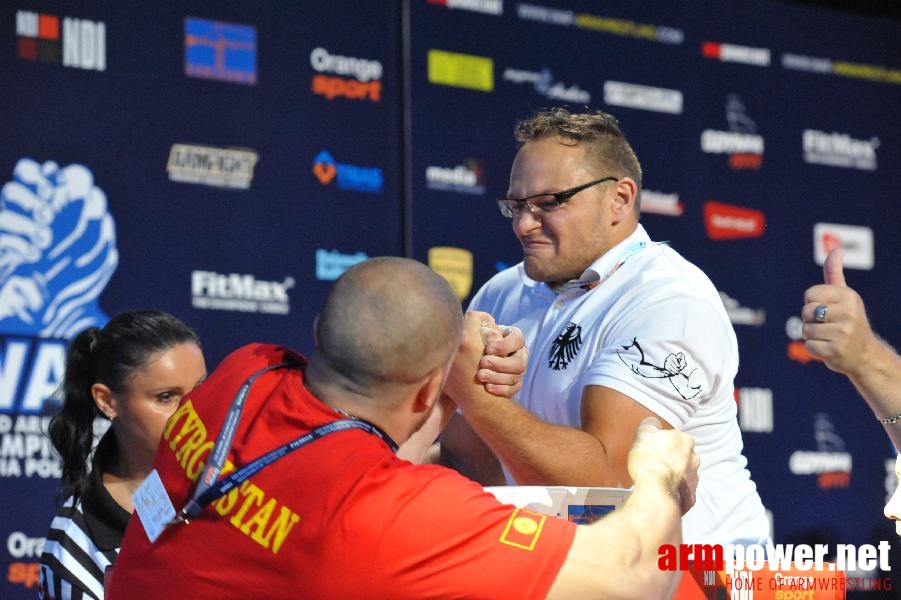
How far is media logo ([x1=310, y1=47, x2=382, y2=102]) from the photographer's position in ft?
15.0

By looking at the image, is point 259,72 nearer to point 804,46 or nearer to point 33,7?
point 33,7

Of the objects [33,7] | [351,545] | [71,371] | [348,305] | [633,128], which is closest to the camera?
[351,545]

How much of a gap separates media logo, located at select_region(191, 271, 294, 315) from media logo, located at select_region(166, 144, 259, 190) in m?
0.33

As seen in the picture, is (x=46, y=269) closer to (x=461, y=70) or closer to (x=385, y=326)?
(x=461, y=70)

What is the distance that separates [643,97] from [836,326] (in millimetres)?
3227

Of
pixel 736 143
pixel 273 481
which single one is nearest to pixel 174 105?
pixel 736 143

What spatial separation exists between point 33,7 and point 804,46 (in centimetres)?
343

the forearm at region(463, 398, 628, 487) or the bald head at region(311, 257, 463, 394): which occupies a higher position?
the bald head at region(311, 257, 463, 394)

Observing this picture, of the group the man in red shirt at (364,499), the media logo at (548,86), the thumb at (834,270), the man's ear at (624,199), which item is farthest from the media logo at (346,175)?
the man in red shirt at (364,499)

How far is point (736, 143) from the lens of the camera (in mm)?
5410

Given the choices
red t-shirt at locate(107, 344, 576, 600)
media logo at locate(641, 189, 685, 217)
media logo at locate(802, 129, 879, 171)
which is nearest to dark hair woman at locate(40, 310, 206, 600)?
red t-shirt at locate(107, 344, 576, 600)

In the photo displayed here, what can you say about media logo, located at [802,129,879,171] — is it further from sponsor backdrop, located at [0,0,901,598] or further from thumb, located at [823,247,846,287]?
thumb, located at [823,247,846,287]

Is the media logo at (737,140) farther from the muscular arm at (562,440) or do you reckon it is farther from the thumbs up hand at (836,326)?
the thumbs up hand at (836,326)

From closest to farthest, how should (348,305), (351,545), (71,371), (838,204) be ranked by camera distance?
(351,545)
(348,305)
(71,371)
(838,204)
